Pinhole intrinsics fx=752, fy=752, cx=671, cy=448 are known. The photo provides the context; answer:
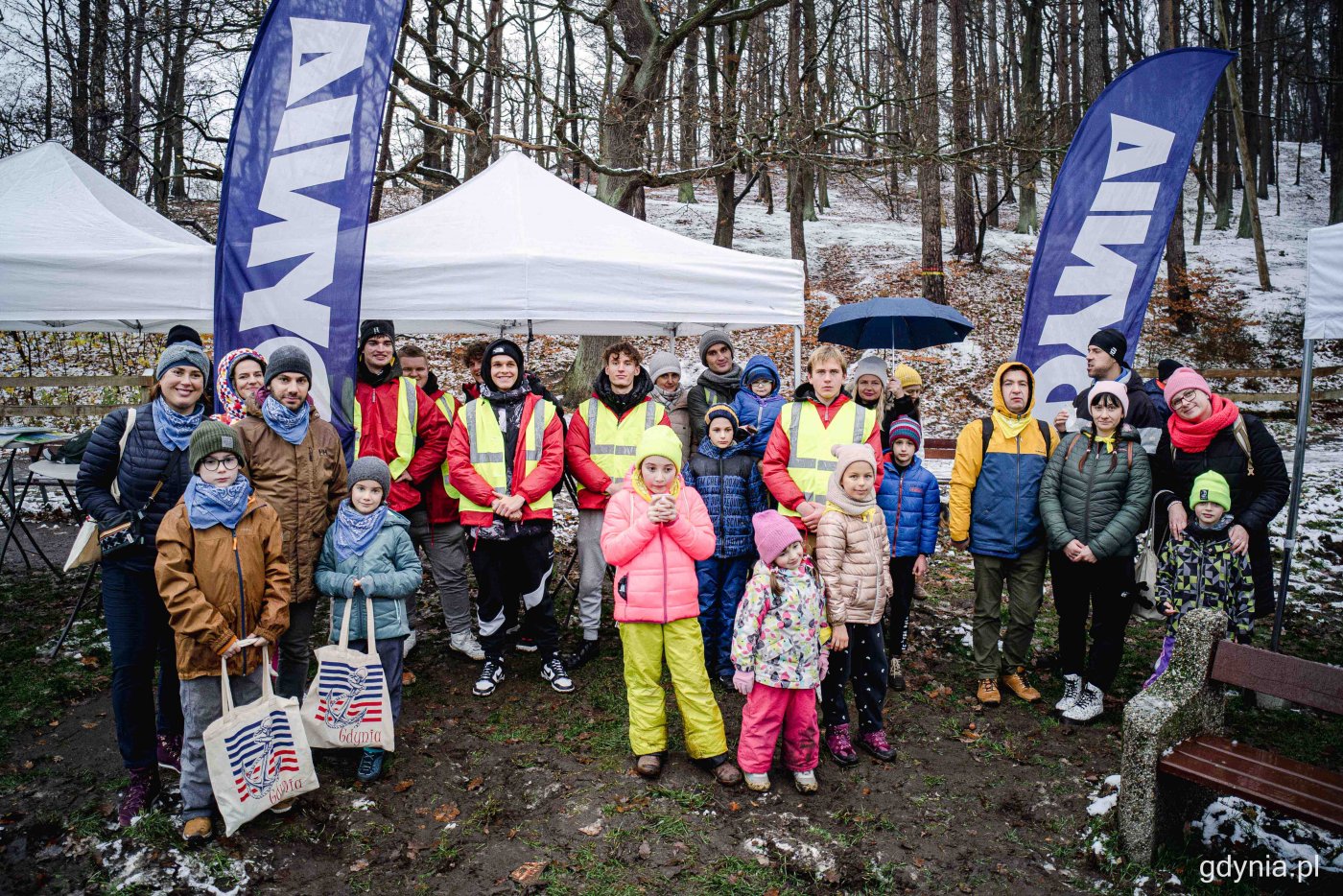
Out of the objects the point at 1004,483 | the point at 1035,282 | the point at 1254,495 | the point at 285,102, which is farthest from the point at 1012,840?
the point at 285,102

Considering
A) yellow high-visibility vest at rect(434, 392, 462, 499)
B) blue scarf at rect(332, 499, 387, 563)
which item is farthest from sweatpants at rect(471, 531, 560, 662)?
blue scarf at rect(332, 499, 387, 563)

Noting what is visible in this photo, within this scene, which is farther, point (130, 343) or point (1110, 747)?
point (130, 343)

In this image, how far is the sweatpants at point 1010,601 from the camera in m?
4.05

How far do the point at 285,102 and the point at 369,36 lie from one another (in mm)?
545

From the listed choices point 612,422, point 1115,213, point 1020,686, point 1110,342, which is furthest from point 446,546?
point 1115,213

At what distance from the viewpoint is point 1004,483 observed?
157 inches

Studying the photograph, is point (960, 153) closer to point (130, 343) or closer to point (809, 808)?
point (809, 808)

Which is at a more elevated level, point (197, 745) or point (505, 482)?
point (505, 482)

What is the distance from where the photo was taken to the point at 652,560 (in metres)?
3.34

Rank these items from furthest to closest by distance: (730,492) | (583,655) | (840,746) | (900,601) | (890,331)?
(890,331) → (583,655) → (900,601) → (730,492) → (840,746)

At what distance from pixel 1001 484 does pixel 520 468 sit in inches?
102

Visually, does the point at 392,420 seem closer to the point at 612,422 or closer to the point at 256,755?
the point at 612,422

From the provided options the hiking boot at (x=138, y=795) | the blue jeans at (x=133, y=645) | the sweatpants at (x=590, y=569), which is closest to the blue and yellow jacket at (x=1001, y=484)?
the sweatpants at (x=590, y=569)

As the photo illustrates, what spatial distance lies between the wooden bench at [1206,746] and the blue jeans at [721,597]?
6.33 ft
